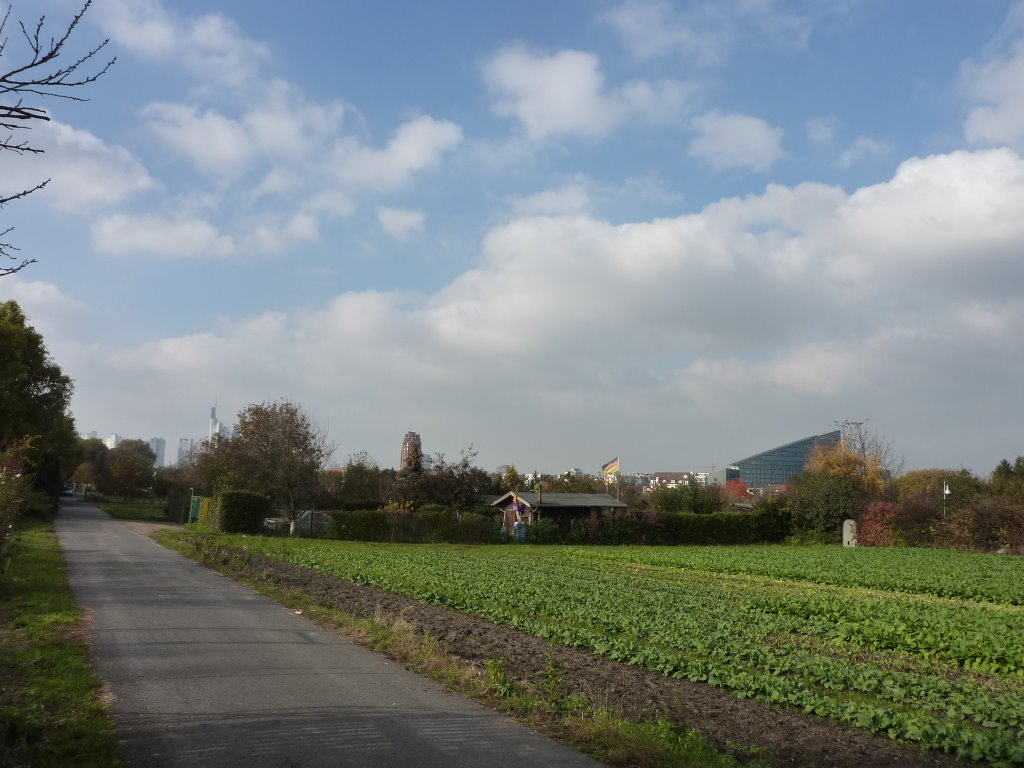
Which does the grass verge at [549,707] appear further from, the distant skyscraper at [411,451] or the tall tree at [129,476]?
the tall tree at [129,476]

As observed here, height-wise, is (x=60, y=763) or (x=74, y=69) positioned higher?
(x=74, y=69)

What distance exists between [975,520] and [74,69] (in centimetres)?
4879

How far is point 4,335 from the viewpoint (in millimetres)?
41469

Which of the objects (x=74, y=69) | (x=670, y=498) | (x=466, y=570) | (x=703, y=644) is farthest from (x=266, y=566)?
(x=670, y=498)

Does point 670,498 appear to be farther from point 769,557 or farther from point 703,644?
point 703,644

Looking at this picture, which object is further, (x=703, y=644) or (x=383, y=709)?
(x=703, y=644)

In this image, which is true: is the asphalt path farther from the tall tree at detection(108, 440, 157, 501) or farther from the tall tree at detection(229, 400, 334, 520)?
the tall tree at detection(108, 440, 157, 501)

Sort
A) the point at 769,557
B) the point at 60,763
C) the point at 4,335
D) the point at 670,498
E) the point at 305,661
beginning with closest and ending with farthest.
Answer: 1. the point at 60,763
2. the point at 305,661
3. the point at 769,557
4. the point at 4,335
5. the point at 670,498

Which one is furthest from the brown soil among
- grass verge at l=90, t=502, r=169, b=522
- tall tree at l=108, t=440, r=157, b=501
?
tall tree at l=108, t=440, r=157, b=501

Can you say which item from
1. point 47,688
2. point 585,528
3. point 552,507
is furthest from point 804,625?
point 552,507

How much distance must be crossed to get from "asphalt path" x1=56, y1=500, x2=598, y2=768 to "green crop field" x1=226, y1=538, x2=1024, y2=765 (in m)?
3.52

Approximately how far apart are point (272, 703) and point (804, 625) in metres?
10.6

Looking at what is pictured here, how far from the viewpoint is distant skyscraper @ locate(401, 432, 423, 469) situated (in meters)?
57.6

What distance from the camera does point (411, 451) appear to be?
64438 millimetres
